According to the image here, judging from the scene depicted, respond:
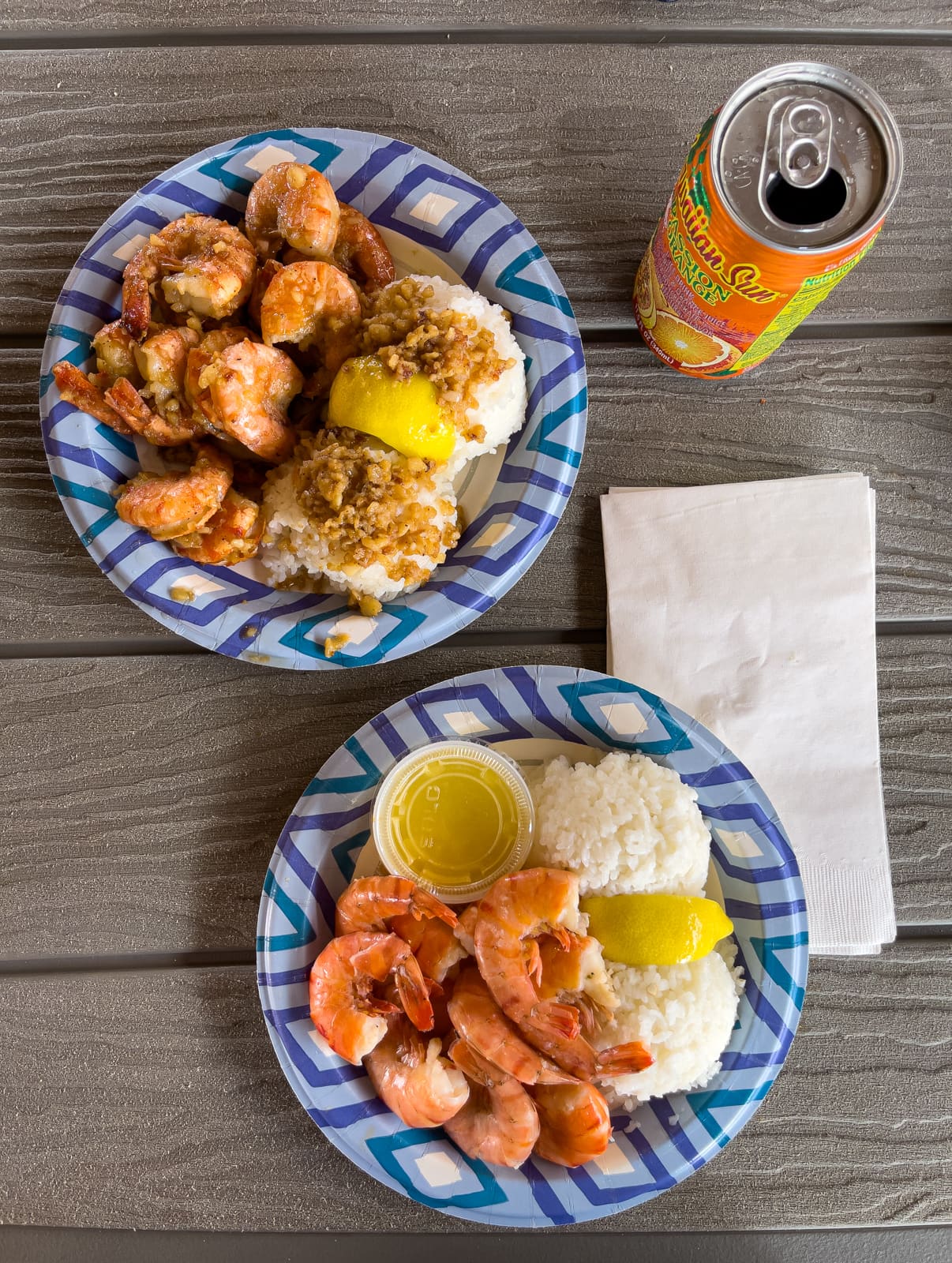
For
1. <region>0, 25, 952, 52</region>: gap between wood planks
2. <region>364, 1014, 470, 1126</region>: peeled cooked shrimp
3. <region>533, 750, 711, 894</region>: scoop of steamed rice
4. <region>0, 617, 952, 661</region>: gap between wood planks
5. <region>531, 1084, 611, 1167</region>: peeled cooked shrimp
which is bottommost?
<region>531, 1084, 611, 1167</region>: peeled cooked shrimp

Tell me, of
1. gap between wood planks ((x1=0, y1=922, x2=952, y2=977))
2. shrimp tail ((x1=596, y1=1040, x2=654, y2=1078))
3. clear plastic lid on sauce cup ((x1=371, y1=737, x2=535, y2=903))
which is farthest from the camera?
gap between wood planks ((x1=0, y1=922, x2=952, y2=977))

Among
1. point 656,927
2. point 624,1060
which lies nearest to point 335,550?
point 656,927

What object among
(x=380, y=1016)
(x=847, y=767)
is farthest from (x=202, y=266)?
(x=847, y=767)

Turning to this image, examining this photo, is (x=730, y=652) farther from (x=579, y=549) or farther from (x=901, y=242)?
(x=901, y=242)

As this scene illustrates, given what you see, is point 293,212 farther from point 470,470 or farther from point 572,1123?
point 572,1123

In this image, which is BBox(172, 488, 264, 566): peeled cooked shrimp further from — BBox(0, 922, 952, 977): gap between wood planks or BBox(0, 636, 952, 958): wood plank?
BBox(0, 922, 952, 977): gap between wood planks

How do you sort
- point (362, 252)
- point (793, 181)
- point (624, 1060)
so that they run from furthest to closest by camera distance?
point (362, 252)
point (624, 1060)
point (793, 181)

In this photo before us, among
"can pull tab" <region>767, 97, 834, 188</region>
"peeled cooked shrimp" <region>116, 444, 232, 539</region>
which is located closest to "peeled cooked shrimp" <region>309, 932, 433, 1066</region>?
"peeled cooked shrimp" <region>116, 444, 232, 539</region>
